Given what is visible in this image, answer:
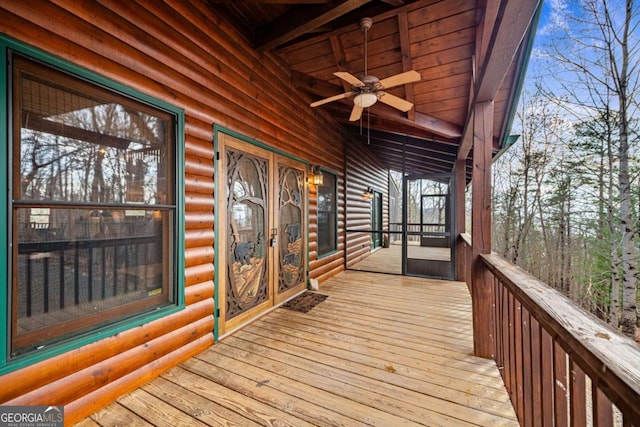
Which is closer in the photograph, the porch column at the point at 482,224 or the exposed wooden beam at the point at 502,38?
the exposed wooden beam at the point at 502,38

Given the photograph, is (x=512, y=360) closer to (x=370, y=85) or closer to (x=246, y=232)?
(x=370, y=85)

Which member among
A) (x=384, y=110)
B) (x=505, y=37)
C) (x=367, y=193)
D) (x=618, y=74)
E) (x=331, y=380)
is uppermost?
(x=618, y=74)

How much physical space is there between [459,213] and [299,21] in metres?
4.44

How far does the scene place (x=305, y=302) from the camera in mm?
3863

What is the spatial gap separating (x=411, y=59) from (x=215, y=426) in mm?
4022

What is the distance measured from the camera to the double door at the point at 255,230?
278 centimetres

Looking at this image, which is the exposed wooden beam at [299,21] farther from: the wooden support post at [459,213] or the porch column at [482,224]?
the wooden support post at [459,213]

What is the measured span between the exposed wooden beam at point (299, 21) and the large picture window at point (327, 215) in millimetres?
2568

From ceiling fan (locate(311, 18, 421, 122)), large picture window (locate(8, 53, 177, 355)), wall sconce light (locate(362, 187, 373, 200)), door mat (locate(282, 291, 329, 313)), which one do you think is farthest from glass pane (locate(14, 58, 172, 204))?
wall sconce light (locate(362, 187, 373, 200))

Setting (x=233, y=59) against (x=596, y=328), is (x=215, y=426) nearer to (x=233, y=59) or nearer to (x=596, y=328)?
(x=596, y=328)

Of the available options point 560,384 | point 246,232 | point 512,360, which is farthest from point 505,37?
point 246,232

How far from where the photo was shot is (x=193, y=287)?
2400mm

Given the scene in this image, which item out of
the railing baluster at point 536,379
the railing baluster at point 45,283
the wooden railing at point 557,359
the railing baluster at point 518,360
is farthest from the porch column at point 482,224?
the railing baluster at point 45,283

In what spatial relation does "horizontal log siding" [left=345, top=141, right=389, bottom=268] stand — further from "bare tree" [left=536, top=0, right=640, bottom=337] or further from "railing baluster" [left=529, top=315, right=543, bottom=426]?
"railing baluster" [left=529, top=315, right=543, bottom=426]
